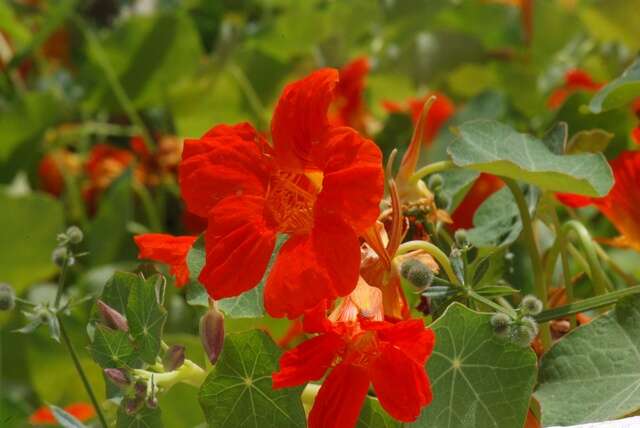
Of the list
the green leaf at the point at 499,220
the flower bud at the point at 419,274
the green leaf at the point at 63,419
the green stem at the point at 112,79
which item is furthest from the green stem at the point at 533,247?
the green stem at the point at 112,79

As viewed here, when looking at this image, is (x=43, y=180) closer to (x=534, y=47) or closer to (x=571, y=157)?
(x=534, y=47)

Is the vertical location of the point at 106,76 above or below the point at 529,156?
below

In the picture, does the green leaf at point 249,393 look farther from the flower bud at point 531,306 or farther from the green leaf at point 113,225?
the green leaf at point 113,225

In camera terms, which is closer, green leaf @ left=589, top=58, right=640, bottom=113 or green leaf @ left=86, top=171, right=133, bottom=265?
green leaf @ left=589, top=58, right=640, bottom=113

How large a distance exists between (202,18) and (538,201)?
40.1 inches

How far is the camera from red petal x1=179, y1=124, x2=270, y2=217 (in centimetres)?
45

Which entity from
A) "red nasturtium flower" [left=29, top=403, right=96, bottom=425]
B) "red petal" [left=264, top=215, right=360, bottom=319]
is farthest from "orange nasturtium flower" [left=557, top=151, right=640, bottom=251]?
"red nasturtium flower" [left=29, top=403, right=96, bottom=425]

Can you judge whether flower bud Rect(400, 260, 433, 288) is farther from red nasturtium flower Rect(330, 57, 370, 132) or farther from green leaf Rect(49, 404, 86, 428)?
red nasturtium flower Rect(330, 57, 370, 132)

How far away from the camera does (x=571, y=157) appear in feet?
1.82

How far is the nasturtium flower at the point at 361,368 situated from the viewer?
41cm

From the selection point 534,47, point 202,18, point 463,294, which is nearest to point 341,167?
point 463,294

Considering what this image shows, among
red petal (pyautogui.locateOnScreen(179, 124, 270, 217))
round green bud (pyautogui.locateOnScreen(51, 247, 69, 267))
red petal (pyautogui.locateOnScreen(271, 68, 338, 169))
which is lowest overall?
round green bud (pyautogui.locateOnScreen(51, 247, 69, 267))

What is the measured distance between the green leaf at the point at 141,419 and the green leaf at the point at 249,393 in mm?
21

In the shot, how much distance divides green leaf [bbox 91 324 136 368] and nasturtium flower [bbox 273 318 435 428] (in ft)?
0.25
